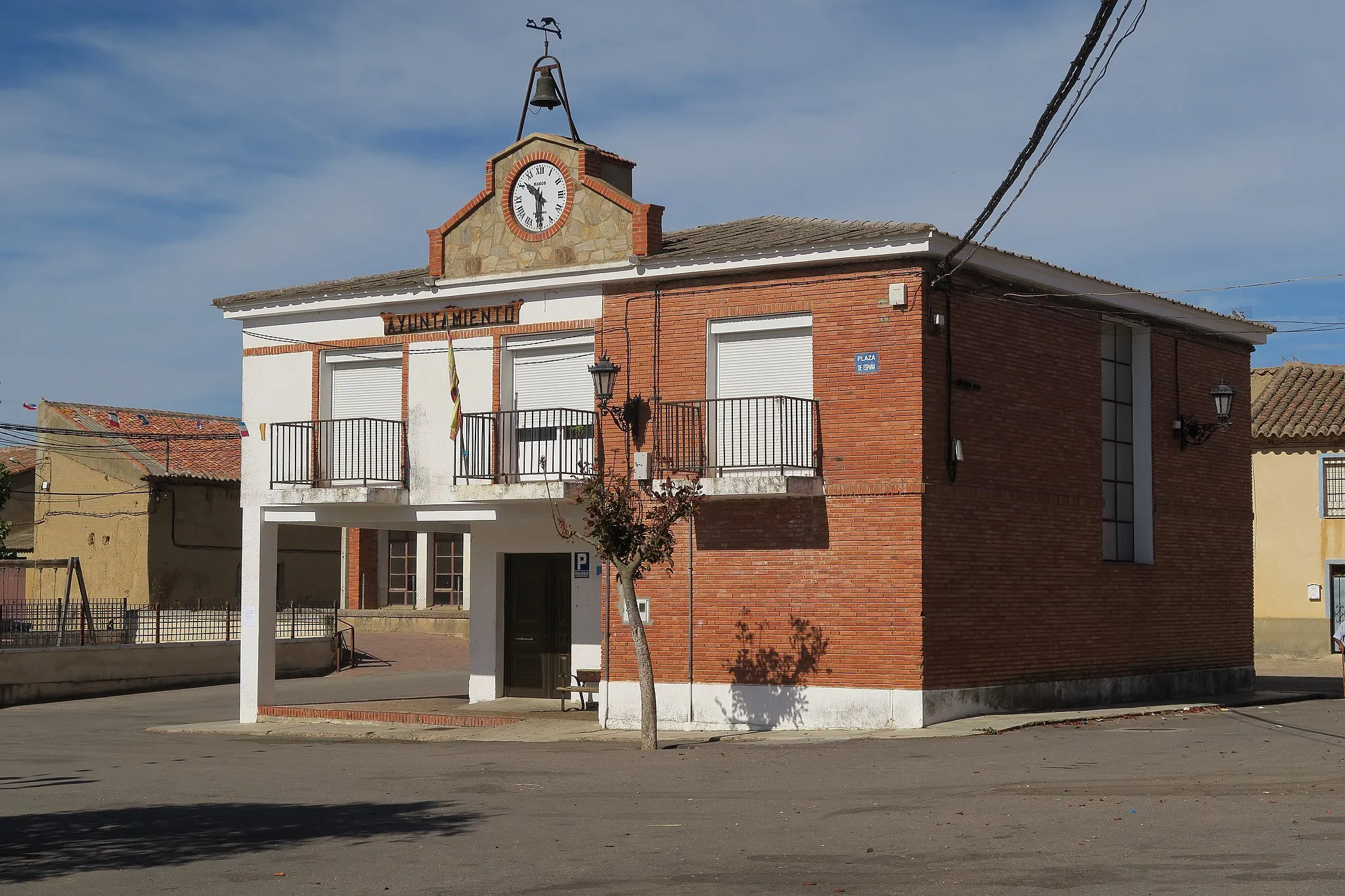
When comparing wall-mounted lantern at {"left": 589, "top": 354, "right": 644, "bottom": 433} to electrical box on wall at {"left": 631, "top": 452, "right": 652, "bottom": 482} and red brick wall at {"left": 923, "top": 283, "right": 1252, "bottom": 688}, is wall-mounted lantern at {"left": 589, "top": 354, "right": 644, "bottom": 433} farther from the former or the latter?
red brick wall at {"left": 923, "top": 283, "right": 1252, "bottom": 688}

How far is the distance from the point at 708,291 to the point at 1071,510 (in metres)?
5.87

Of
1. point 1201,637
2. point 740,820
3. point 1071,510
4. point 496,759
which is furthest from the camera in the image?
point 1201,637

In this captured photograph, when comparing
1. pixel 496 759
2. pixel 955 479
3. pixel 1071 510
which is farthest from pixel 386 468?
pixel 1071 510

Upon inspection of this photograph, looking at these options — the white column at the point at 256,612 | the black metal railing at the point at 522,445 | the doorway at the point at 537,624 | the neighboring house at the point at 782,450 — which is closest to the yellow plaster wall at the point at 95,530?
the white column at the point at 256,612

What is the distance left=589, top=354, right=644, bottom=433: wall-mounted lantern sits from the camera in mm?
20078

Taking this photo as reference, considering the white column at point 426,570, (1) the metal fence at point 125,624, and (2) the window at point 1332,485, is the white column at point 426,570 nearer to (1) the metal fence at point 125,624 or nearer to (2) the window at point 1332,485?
(1) the metal fence at point 125,624

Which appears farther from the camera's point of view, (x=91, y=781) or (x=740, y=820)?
(x=91, y=781)

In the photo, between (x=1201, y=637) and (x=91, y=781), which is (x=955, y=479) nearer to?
(x=1201, y=637)

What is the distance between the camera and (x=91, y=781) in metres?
15.5

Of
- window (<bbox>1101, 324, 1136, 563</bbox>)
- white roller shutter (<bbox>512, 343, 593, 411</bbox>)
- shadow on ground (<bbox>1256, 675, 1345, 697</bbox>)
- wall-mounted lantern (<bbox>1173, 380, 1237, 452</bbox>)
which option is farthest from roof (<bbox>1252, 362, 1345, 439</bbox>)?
white roller shutter (<bbox>512, 343, 593, 411</bbox>)

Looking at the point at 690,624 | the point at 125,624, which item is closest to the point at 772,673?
the point at 690,624

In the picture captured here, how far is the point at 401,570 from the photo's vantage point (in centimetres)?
4056

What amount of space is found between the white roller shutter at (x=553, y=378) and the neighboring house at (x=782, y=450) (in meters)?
0.04

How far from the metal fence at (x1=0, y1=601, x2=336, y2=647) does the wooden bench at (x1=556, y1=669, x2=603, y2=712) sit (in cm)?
→ 753
